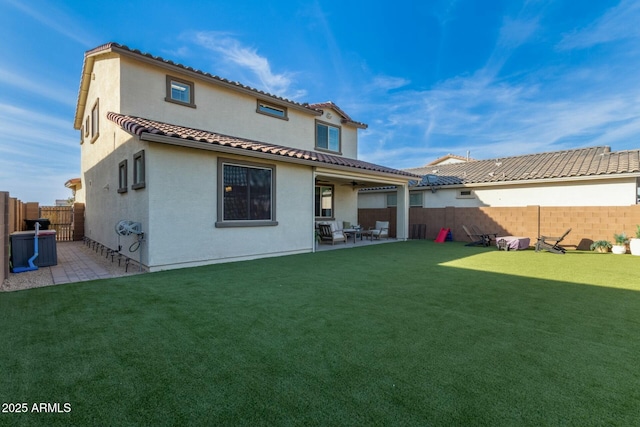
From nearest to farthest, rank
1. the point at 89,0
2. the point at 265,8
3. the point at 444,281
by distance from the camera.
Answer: the point at 444,281
the point at 89,0
the point at 265,8

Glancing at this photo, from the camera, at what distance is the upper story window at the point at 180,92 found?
9.62 meters

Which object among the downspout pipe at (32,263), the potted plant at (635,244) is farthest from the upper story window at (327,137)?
the potted plant at (635,244)

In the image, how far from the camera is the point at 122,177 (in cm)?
912

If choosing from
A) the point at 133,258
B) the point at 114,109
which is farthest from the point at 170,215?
the point at 114,109

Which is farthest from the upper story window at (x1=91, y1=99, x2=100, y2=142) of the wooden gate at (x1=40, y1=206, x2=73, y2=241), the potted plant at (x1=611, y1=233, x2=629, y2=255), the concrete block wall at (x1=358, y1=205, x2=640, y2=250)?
the potted plant at (x1=611, y1=233, x2=629, y2=255)

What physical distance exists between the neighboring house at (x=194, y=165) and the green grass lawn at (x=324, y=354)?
91.2 inches

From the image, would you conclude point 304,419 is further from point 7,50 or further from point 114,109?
point 7,50

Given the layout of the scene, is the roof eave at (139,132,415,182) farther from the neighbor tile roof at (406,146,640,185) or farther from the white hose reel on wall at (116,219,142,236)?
the neighbor tile roof at (406,146,640,185)

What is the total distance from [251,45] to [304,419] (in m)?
15.3

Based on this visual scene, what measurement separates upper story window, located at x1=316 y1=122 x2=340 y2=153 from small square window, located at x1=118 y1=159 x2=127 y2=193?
7.83 metres

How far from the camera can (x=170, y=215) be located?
7383mm

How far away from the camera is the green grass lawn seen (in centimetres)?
215

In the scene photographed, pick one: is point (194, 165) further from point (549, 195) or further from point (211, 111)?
point (549, 195)

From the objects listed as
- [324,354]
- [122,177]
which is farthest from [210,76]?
[324,354]
